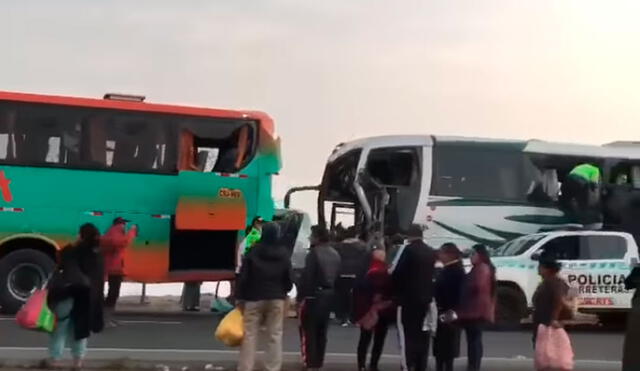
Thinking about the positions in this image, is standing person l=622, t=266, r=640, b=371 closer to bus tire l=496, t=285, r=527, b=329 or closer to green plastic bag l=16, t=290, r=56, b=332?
green plastic bag l=16, t=290, r=56, b=332

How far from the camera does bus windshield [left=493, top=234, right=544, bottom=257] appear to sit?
21.0 meters

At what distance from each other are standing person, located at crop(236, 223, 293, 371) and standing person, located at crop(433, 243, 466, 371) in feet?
6.14

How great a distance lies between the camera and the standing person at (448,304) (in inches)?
522

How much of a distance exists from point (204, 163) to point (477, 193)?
6.15 metres

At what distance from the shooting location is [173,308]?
80.5 feet

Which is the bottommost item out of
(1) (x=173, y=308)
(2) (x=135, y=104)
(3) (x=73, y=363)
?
(1) (x=173, y=308)

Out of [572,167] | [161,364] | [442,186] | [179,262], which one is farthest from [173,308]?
[161,364]

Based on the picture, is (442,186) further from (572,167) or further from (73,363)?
(73,363)

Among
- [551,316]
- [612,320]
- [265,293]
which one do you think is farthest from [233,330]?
[612,320]

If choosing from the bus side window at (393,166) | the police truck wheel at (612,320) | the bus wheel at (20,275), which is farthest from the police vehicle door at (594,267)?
the bus wheel at (20,275)

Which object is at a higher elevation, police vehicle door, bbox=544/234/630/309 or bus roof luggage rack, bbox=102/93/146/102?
bus roof luggage rack, bbox=102/93/146/102

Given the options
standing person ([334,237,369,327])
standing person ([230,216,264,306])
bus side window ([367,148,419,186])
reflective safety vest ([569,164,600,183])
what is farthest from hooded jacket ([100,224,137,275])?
reflective safety vest ([569,164,600,183])

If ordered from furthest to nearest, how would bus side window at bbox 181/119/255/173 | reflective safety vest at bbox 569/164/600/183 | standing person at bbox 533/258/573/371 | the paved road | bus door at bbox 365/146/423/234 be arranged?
reflective safety vest at bbox 569/164/600/183, bus door at bbox 365/146/423/234, bus side window at bbox 181/119/255/173, the paved road, standing person at bbox 533/258/573/371

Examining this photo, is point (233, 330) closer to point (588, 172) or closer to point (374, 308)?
point (374, 308)
